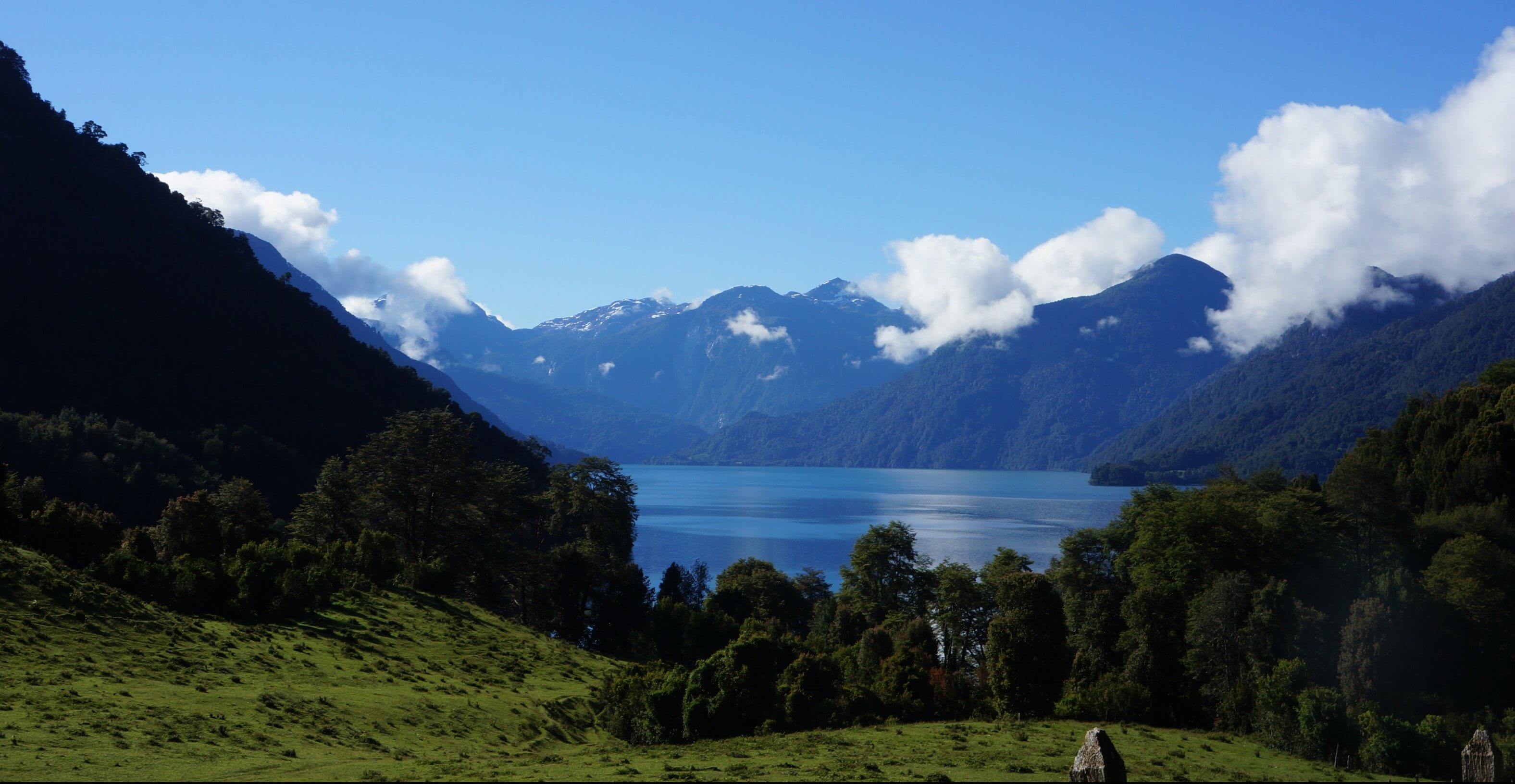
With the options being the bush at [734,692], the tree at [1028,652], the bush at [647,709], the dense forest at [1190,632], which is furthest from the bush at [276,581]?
the tree at [1028,652]

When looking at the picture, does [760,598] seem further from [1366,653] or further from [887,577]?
[1366,653]

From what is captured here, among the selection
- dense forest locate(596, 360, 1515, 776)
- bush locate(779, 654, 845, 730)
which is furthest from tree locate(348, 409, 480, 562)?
bush locate(779, 654, 845, 730)

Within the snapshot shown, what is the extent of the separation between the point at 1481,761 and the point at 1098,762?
11.6 m

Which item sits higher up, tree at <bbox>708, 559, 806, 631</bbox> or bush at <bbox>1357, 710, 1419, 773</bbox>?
bush at <bbox>1357, 710, 1419, 773</bbox>

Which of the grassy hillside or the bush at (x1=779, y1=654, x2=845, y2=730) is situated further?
the bush at (x1=779, y1=654, x2=845, y2=730)

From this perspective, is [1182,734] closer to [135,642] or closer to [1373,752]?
[1373,752]

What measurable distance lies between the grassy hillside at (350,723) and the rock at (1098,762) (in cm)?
356

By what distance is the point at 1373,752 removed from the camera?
108 ft

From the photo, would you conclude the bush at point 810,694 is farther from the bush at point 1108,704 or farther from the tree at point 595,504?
the tree at point 595,504

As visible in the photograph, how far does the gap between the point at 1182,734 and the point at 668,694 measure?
825 inches

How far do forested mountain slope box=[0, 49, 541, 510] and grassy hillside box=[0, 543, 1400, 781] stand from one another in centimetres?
6417

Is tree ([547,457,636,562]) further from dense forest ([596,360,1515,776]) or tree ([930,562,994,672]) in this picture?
tree ([930,562,994,672])

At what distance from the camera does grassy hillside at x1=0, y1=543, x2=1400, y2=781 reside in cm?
2447

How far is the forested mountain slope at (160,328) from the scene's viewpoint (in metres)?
103
